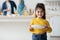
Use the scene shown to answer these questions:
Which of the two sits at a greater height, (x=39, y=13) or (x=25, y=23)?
(x=39, y=13)

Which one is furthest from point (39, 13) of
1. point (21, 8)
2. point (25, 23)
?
point (25, 23)

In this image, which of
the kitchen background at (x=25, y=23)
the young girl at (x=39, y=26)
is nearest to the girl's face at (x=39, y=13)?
the young girl at (x=39, y=26)

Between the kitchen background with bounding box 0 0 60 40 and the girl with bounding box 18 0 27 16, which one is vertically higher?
the girl with bounding box 18 0 27 16

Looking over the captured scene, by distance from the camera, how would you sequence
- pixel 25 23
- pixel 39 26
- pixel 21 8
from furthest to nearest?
pixel 25 23 → pixel 21 8 → pixel 39 26

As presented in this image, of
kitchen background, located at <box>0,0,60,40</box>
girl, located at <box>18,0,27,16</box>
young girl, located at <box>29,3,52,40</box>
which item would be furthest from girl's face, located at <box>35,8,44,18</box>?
girl, located at <box>18,0,27,16</box>

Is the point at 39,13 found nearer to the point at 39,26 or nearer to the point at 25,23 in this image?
the point at 39,26

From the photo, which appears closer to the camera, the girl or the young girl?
the young girl

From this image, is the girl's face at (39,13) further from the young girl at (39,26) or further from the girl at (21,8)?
the girl at (21,8)

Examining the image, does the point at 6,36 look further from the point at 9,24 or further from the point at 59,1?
the point at 59,1

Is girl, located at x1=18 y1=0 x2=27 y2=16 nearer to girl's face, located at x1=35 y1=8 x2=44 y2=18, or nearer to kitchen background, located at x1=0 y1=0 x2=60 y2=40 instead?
kitchen background, located at x1=0 y1=0 x2=60 y2=40

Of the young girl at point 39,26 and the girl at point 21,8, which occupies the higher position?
the girl at point 21,8

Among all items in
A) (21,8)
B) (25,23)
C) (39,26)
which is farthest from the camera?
(25,23)

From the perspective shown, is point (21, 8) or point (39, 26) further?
point (21, 8)

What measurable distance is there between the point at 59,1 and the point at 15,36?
0.79 m
